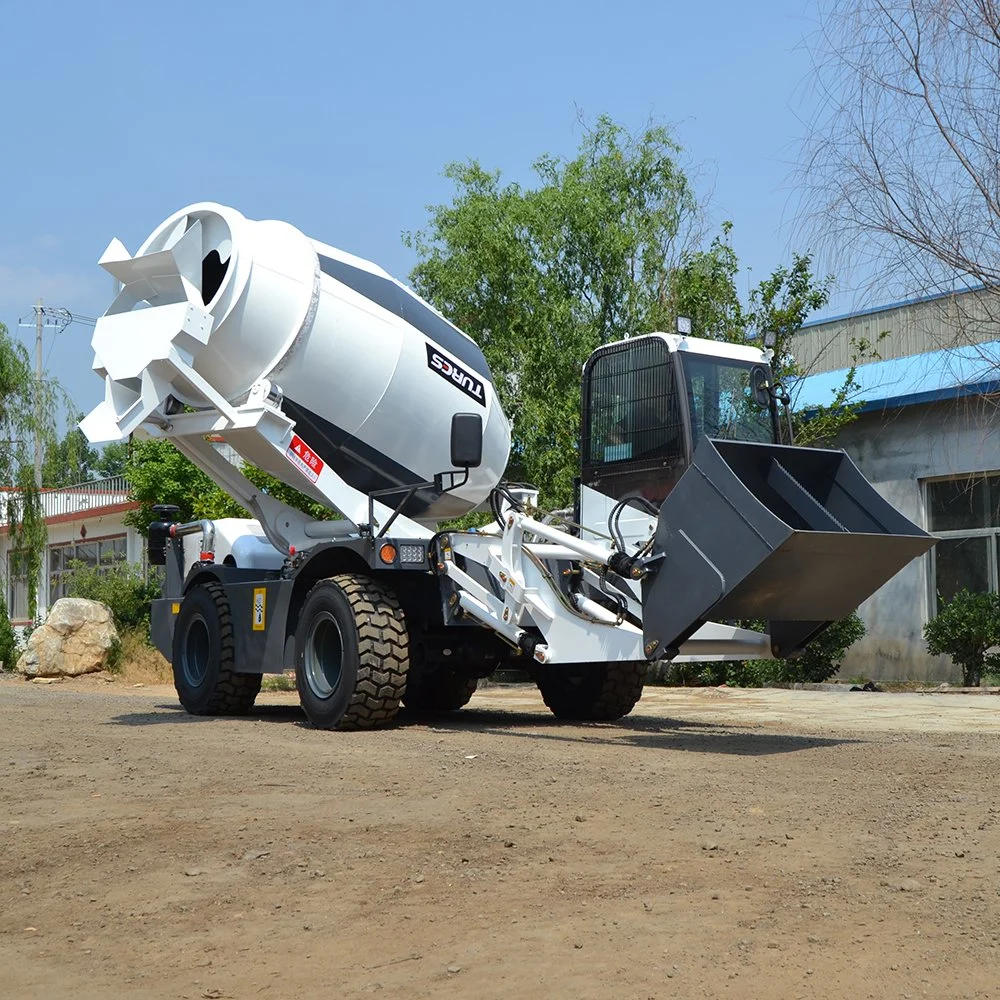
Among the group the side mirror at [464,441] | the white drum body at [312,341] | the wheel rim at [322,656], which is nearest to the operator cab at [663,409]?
the side mirror at [464,441]

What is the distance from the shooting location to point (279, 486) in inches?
476

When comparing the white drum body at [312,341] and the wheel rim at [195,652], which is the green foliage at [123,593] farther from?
→ the white drum body at [312,341]

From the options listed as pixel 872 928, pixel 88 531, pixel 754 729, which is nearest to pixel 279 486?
pixel 754 729

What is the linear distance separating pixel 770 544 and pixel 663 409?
251 centimetres

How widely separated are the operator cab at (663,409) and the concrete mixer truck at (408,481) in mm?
19

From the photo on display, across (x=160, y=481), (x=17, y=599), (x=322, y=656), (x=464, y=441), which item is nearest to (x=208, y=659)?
(x=322, y=656)

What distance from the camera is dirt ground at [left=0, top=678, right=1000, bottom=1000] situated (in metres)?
4.26

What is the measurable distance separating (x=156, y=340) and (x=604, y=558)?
408 centimetres

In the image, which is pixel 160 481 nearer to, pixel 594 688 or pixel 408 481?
pixel 408 481

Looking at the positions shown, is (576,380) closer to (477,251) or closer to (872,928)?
(477,251)

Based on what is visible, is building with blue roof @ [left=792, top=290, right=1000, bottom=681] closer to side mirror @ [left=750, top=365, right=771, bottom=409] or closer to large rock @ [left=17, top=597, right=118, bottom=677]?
side mirror @ [left=750, top=365, right=771, bottom=409]

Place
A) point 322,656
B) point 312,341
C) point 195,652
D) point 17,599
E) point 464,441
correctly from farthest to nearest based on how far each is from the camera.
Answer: point 17,599
point 195,652
point 312,341
point 322,656
point 464,441

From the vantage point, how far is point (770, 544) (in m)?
8.30

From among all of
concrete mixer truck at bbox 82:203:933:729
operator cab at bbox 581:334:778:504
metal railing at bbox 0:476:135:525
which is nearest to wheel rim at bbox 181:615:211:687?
concrete mixer truck at bbox 82:203:933:729
